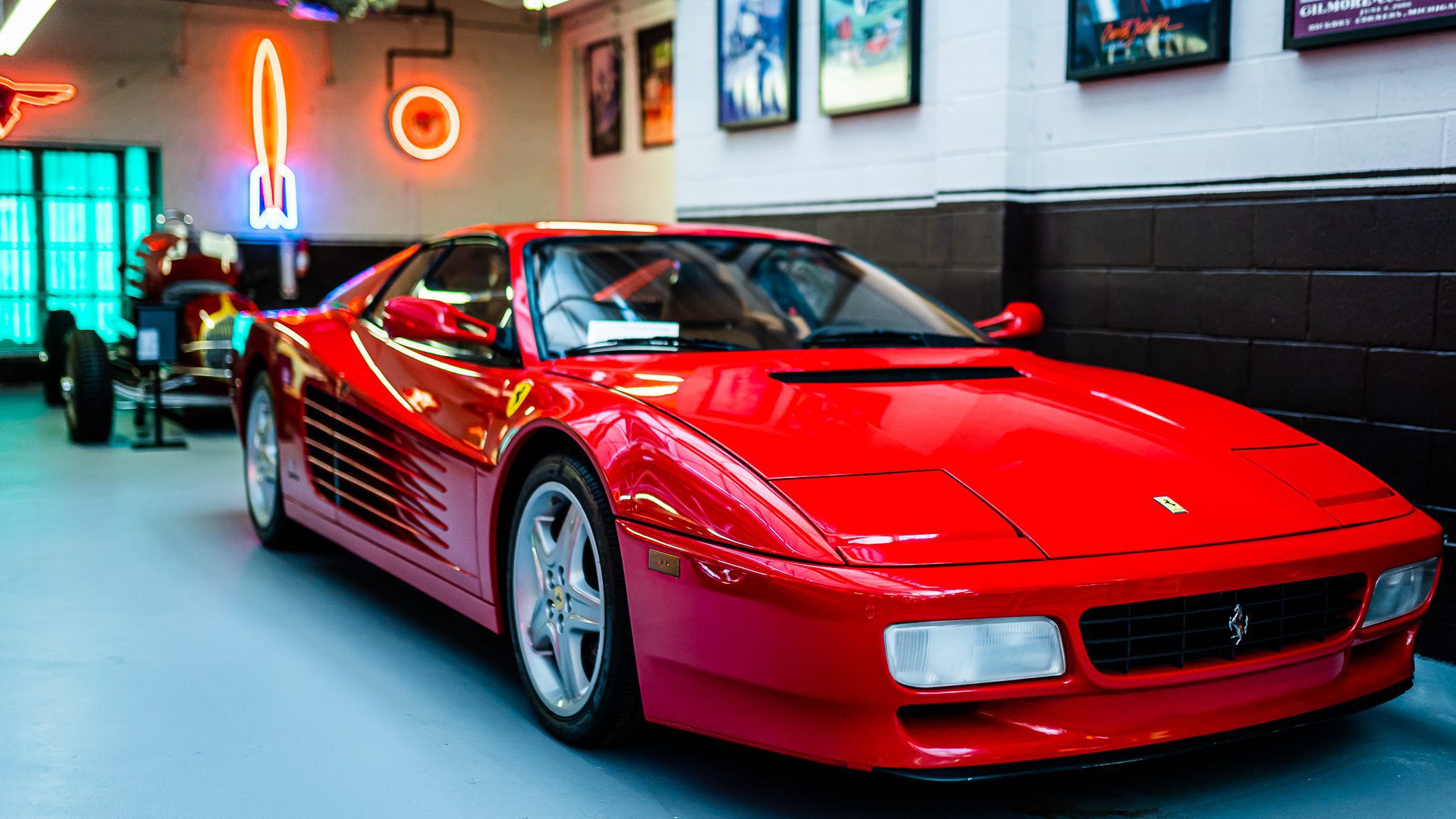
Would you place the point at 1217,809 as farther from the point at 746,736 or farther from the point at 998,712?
the point at 746,736

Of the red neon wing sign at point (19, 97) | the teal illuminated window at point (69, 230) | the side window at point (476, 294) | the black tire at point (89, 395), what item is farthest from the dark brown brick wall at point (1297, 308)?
the teal illuminated window at point (69, 230)

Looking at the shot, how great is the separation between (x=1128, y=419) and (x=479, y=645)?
1665 mm

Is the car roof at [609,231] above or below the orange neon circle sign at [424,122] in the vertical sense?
below

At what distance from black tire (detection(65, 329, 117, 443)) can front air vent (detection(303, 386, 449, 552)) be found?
139 inches

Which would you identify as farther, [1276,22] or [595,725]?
[1276,22]

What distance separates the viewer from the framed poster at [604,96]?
11.2m

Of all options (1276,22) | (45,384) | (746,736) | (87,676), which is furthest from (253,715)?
(45,384)

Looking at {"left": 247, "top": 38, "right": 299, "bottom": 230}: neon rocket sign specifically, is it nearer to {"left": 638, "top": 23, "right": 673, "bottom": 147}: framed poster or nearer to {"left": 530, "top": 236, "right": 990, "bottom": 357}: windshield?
{"left": 638, "top": 23, "right": 673, "bottom": 147}: framed poster

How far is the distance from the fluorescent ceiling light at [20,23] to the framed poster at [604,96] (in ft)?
14.1

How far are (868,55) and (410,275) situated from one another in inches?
123

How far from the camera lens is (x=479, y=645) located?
10.6ft

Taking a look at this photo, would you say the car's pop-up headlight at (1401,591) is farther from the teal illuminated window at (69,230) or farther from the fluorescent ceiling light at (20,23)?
the teal illuminated window at (69,230)

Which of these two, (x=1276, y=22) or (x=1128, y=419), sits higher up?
(x=1276, y=22)

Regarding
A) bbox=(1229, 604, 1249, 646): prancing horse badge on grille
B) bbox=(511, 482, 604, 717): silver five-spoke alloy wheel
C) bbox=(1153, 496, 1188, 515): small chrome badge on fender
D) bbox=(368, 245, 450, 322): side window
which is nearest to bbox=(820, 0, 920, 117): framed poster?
bbox=(368, 245, 450, 322): side window
